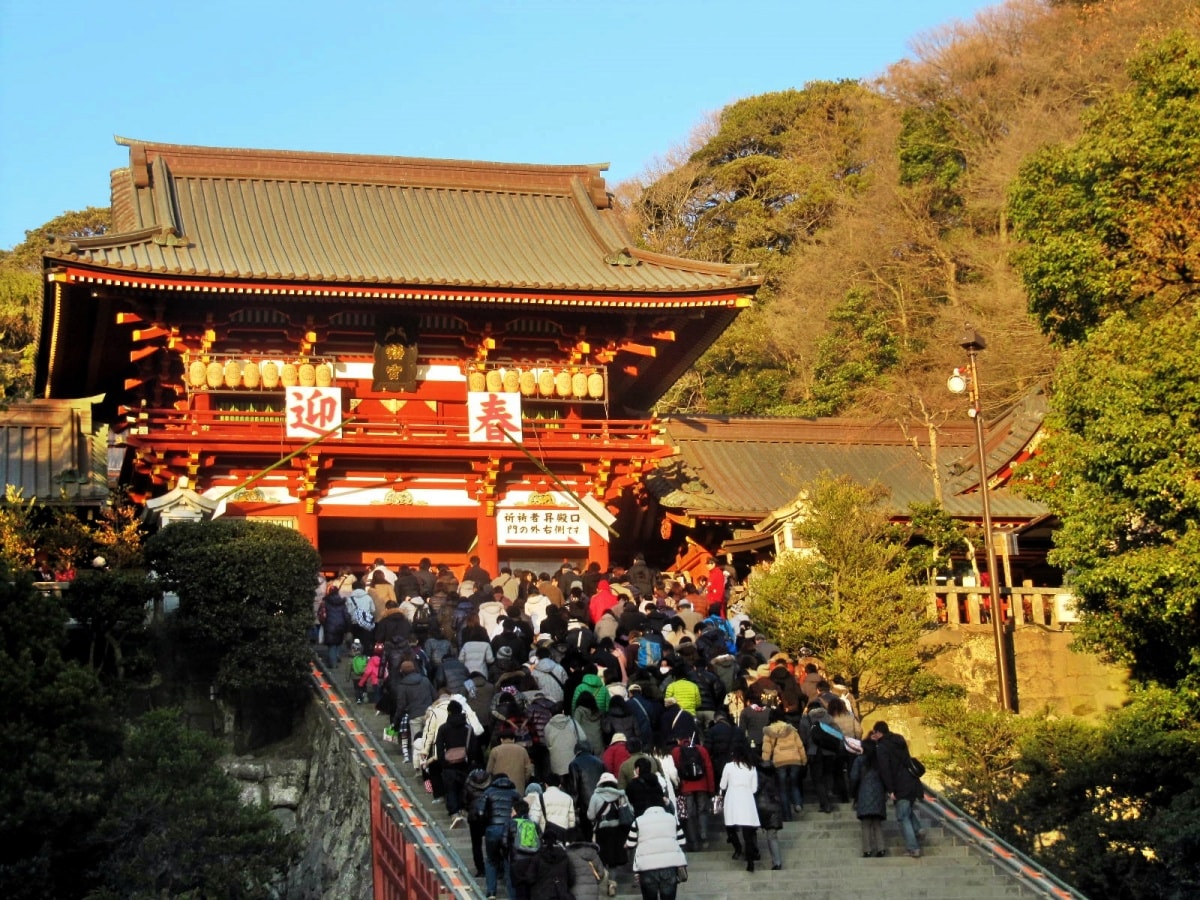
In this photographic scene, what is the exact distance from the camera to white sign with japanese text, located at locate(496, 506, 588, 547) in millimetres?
28047

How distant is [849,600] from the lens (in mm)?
22062

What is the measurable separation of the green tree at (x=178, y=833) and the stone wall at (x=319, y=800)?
958 millimetres

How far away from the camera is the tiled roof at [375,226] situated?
27234 mm

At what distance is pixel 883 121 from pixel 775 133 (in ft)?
26.1

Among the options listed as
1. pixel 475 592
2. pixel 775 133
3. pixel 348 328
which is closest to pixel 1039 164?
pixel 475 592

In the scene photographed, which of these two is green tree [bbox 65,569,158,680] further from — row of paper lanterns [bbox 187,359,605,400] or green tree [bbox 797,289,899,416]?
green tree [bbox 797,289,899,416]

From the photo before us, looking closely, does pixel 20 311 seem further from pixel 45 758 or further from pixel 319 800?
pixel 45 758

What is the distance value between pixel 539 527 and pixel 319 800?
9831mm

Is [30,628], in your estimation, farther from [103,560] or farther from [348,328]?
[348,328]

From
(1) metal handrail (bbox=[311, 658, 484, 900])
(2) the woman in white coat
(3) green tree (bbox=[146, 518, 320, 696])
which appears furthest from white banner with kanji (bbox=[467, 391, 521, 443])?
(2) the woman in white coat

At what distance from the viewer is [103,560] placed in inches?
824

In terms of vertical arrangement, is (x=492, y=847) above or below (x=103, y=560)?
below

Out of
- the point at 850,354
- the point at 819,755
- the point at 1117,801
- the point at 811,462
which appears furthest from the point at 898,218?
the point at 819,755

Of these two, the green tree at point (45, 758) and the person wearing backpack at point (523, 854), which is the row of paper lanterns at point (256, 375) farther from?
the person wearing backpack at point (523, 854)
